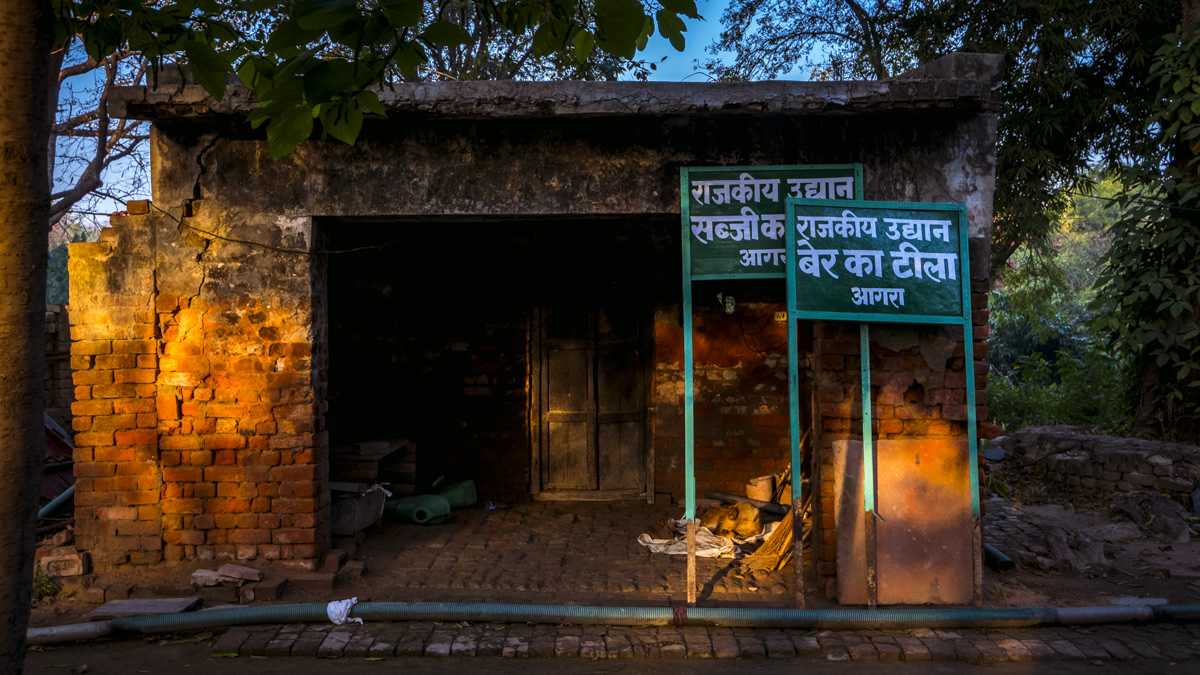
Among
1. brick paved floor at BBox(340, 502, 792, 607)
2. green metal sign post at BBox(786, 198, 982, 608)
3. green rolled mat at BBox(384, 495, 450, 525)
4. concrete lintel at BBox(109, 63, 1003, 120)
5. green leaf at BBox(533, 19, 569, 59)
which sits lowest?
brick paved floor at BBox(340, 502, 792, 607)

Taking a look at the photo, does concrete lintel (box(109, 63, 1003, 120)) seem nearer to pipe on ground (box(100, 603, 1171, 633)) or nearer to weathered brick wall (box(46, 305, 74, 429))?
pipe on ground (box(100, 603, 1171, 633))

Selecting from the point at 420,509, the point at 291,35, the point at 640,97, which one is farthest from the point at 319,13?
the point at 420,509

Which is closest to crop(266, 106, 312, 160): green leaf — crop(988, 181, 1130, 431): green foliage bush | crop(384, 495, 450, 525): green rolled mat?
crop(384, 495, 450, 525): green rolled mat

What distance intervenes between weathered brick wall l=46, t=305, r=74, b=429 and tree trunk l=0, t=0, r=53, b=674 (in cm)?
812

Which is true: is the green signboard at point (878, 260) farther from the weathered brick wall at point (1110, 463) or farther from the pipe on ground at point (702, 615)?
the weathered brick wall at point (1110, 463)

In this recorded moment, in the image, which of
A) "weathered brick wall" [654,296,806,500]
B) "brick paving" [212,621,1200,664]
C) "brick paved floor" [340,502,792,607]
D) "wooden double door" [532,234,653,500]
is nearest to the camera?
"brick paving" [212,621,1200,664]

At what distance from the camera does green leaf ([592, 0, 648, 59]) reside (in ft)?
8.48

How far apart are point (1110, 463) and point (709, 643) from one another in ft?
19.4

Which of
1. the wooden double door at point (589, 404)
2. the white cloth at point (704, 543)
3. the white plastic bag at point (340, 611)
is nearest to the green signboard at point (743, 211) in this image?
the white cloth at point (704, 543)

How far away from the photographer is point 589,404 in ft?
28.5

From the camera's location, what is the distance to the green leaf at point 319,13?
2.25 meters

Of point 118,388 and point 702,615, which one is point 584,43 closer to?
point 702,615

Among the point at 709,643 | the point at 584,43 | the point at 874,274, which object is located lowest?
the point at 709,643

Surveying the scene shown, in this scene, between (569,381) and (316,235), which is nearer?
(316,235)
